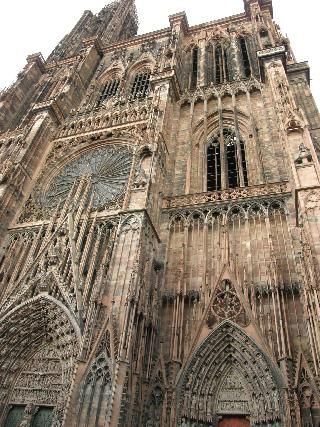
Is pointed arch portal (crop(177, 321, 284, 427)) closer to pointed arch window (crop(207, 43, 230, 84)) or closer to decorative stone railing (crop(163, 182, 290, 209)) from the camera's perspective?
decorative stone railing (crop(163, 182, 290, 209))

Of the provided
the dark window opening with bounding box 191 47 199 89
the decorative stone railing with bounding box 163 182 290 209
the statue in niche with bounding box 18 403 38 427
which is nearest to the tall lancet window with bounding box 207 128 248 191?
the decorative stone railing with bounding box 163 182 290 209

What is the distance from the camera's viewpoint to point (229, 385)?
30.3 ft

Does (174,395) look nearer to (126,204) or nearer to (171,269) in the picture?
(171,269)

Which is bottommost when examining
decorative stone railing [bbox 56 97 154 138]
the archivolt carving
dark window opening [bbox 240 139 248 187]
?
the archivolt carving

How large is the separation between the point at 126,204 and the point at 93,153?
19.2ft

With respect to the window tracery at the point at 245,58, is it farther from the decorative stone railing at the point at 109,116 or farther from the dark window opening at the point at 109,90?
the dark window opening at the point at 109,90

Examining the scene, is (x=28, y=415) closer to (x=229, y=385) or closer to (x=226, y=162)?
(x=229, y=385)

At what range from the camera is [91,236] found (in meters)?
12.4

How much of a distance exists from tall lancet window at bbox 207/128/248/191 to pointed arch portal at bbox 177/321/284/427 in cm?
570

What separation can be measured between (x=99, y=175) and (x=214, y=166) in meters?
4.59

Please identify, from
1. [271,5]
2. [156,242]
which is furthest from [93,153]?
[271,5]

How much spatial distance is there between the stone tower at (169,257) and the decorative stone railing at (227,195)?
0.05 metres

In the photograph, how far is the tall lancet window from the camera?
13880 mm

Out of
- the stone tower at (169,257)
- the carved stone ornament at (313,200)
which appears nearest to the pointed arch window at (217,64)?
the stone tower at (169,257)
